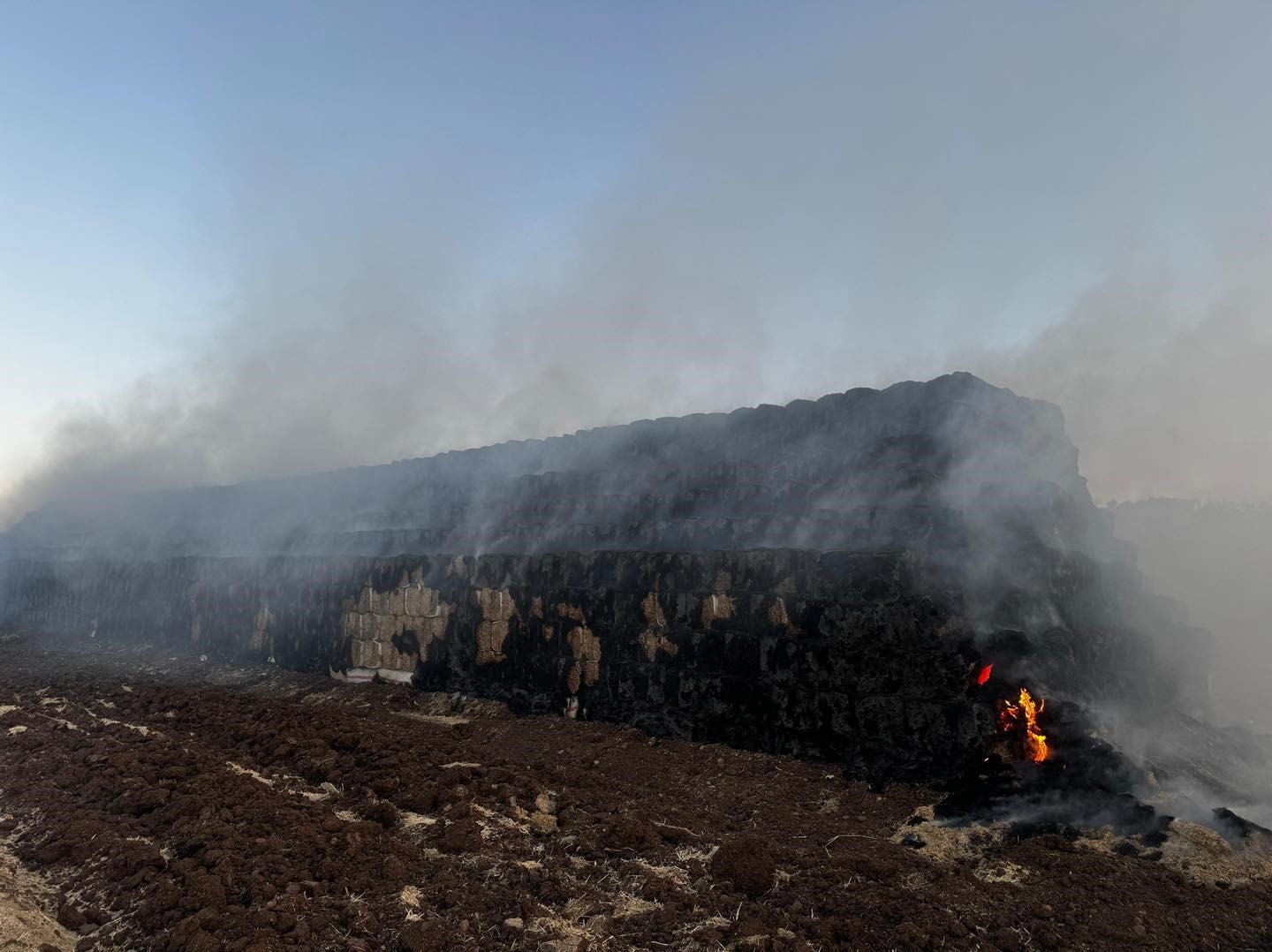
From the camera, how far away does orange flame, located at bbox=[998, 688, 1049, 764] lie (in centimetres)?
898

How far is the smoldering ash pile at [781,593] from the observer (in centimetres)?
984

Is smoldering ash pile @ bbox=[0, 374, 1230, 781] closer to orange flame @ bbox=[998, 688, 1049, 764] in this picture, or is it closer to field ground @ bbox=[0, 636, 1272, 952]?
orange flame @ bbox=[998, 688, 1049, 764]

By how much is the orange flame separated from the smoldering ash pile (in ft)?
0.07

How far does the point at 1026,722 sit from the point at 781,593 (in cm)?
371

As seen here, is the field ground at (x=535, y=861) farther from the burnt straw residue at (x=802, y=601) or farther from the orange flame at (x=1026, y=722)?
the orange flame at (x=1026, y=722)

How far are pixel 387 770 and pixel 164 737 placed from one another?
4.47 meters

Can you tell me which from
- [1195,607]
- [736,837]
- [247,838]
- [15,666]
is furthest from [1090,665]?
[1195,607]

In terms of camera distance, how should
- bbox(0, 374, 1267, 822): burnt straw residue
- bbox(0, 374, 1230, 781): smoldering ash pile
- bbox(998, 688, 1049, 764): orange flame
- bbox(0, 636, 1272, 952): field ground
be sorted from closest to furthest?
bbox(0, 636, 1272, 952): field ground, bbox(998, 688, 1049, 764): orange flame, bbox(0, 374, 1267, 822): burnt straw residue, bbox(0, 374, 1230, 781): smoldering ash pile

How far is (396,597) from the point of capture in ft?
55.7

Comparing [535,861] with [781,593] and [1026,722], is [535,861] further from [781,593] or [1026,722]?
[1026,722]

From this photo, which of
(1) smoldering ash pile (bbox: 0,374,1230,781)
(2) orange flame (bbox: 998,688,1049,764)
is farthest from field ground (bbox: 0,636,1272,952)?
(2) orange flame (bbox: 998,688,1049,764)

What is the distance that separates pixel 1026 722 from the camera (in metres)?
9.07

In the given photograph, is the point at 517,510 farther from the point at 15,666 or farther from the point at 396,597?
the point at 15,666

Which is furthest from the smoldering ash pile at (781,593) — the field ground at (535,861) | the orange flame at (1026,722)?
the field ground at (535,861)
